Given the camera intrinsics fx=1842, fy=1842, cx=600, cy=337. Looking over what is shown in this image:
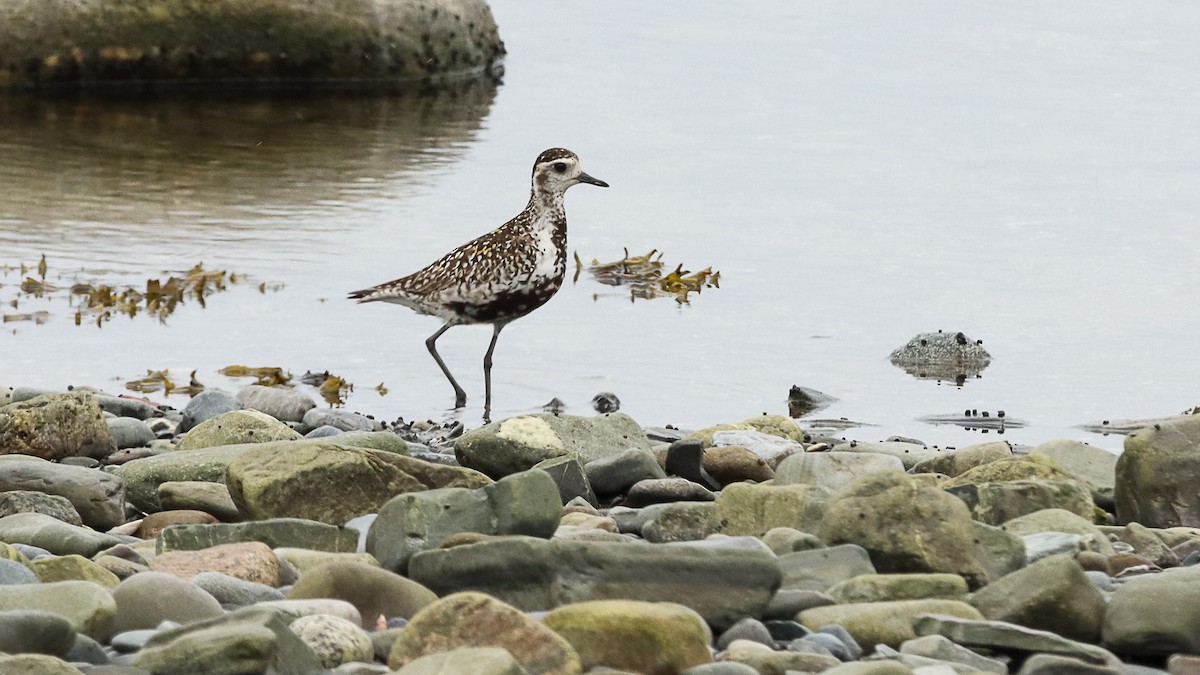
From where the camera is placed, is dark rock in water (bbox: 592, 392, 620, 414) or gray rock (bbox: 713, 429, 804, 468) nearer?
gray rock (bbox: 713, 429, 804, 468)

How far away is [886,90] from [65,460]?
18139 mm

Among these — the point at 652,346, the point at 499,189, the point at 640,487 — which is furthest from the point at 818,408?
the point at 499,189

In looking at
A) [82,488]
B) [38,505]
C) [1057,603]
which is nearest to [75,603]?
[38,505]

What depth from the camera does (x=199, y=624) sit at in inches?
191

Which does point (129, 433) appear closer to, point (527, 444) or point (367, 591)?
point (527, 444)

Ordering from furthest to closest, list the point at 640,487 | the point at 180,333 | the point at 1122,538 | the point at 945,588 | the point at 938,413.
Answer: the point at 180,333 < the point at 938,413 < the point at 640,487 < the point at 1122,538 < the point at 945,588

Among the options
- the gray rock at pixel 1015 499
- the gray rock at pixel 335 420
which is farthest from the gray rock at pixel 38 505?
the gray rock at pixel 1015 499

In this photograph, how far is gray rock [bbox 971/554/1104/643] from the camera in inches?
211

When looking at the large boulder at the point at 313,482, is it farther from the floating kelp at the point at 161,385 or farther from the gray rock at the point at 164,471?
the floating kelp at the point at 161,385

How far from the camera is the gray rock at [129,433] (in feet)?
27.5

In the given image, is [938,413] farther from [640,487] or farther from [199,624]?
[199,624]

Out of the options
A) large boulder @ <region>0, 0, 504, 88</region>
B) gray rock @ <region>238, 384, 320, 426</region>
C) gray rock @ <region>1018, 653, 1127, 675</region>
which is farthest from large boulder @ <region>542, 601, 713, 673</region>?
large boulder @ <region>0, 0, 504, 88</region>

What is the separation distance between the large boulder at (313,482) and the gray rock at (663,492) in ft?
2.99

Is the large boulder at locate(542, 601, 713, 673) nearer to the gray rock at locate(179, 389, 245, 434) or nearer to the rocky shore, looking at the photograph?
the rocky shore
